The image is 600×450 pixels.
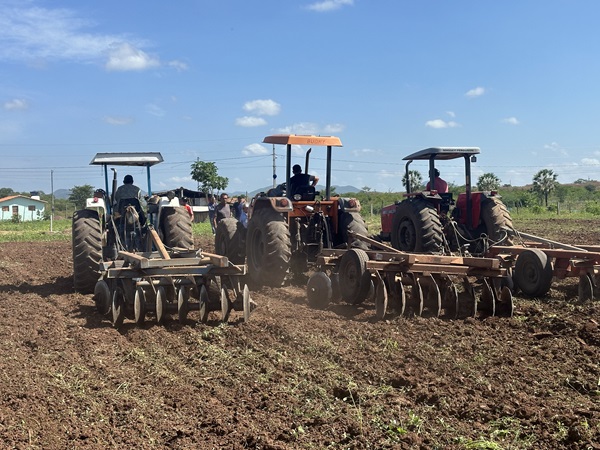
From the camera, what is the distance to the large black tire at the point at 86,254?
8.55 meters

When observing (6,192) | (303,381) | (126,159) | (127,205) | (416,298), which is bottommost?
(303,381)

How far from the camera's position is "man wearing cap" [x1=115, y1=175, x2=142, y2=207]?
9273 millimetres

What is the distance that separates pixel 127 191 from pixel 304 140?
8.80 ft

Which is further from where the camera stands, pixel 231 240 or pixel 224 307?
pixel 231 240

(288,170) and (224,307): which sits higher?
(288,170)

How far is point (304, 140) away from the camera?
30.3 ft

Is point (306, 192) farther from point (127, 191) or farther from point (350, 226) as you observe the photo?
point (127, 191)

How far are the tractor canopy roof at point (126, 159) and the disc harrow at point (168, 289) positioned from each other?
8.59 ft

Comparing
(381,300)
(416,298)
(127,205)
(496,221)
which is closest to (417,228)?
(496,221)

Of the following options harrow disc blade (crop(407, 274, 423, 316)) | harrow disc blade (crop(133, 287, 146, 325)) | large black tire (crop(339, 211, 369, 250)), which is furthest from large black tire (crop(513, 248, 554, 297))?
harrow disc blade (crop(133, 287, 146, 325))

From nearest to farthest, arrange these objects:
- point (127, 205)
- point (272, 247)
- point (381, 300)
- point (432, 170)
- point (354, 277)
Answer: point (381, 300) → point (354, 277) → point (272, 247) → point (127, 205) → point (432, 170)

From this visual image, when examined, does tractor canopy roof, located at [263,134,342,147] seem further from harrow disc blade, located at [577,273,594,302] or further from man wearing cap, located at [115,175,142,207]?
harrow disc blade, located at [577,273,594,302]

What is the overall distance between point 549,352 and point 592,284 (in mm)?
2806

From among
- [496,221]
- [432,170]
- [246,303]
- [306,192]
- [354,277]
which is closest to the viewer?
[246,303]
